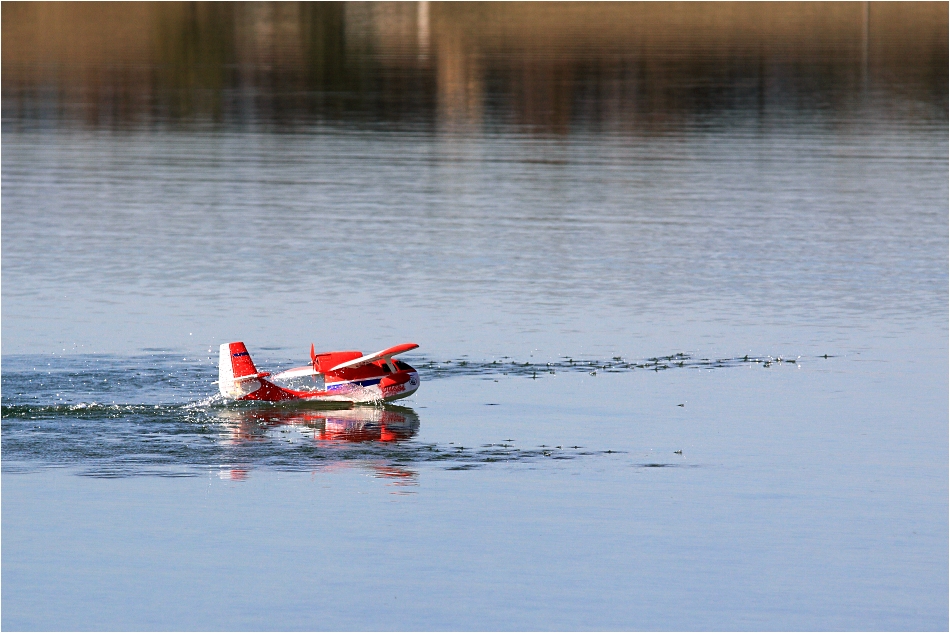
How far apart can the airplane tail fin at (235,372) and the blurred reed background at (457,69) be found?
5706 centimetres

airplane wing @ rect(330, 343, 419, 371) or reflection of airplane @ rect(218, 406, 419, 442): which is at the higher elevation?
airplane wing @ rect(330, 343, 419, 371)

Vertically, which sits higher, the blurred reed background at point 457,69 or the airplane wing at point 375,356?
the blurred reed background at point 457,69

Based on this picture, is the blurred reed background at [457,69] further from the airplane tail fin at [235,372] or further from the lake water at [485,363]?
the airplane tail fin at [235,372]

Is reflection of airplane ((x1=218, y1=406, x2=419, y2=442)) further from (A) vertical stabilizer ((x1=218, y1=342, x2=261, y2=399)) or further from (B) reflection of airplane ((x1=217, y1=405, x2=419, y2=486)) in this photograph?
(A) vertical stabilizer ((x1=218, y1=342, x2=261, y2=399))

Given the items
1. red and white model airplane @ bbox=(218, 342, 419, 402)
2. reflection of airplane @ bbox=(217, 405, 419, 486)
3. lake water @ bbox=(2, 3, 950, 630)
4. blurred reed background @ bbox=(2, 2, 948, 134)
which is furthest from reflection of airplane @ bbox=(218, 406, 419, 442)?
blurred reed background @ bbox=(2, 2, 948, 134)

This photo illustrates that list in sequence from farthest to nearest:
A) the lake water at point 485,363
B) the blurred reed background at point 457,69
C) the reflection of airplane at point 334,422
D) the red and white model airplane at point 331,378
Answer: the blurred reed background at point 457,69
the red and white model airplane at point 331,378
the reflection of airplane at point 334,422
the lake water at point 485,363

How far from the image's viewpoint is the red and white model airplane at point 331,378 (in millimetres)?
37125

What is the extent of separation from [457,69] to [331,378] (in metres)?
92.3

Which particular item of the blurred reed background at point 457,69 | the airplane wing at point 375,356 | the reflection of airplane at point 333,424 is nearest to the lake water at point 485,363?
the reflection of airplane at point 333,424

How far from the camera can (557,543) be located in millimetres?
28531

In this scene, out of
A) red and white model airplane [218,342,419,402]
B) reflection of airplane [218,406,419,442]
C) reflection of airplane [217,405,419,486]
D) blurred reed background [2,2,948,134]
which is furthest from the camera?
blurred reed background [2,2,948,134]

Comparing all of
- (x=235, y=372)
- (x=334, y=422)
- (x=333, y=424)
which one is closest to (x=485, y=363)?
(x=334, y=422)

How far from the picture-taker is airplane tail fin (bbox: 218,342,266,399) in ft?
122

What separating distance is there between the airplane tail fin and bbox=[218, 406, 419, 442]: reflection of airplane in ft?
1.48
